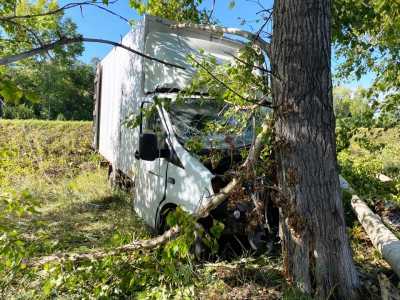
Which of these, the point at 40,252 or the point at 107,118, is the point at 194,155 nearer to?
the point at 40,252

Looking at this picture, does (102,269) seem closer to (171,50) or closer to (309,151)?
(309,151)

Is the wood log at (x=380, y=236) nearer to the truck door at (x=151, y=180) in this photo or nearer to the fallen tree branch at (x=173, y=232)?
the fallen tree branch at (x=173, y=232)

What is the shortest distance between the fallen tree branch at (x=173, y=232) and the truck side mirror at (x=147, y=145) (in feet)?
3.70

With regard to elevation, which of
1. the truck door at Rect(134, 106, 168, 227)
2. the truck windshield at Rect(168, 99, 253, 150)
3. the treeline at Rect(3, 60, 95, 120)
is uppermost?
the treeline at Rect(3, 60, 95, 120)

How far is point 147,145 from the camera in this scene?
432 cm

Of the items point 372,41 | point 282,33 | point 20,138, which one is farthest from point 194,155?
point 20,138

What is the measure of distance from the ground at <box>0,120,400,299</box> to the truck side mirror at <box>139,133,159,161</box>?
39.2 inches

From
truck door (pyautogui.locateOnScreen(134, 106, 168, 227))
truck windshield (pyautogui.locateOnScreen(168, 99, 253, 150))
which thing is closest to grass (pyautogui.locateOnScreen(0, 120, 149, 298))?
truck door (pyautogui.locateOnScreen(134, 106, 168, 227))

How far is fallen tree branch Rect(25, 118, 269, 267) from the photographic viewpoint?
3.35 m

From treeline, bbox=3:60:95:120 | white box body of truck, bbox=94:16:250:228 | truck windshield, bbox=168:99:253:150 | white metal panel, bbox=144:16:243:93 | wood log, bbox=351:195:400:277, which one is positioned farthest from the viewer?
treeline, bbox=3:60:95:120

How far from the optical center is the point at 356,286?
333 cm

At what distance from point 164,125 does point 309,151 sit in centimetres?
243

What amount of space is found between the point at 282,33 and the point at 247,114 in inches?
35.7

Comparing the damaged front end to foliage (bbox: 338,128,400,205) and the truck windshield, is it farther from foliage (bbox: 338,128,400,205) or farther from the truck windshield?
foliage (bbox: 338,128,400,205)
